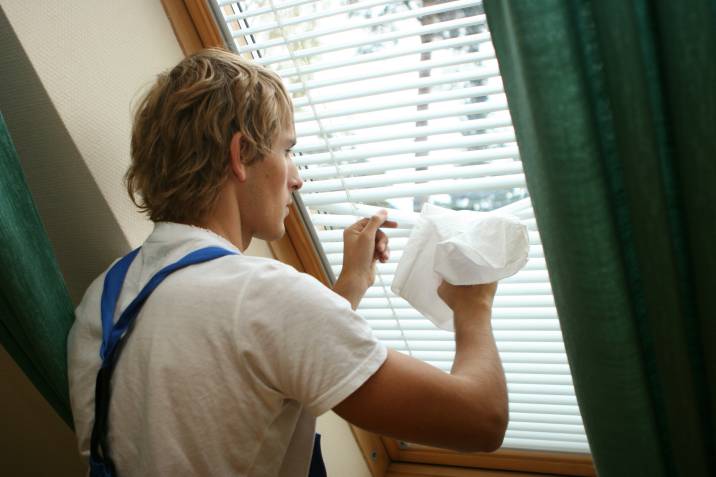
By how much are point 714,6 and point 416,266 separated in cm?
68

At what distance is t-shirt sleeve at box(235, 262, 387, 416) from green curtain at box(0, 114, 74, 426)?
460mm

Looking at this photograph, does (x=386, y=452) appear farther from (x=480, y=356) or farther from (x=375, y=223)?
(x=480, y=356)

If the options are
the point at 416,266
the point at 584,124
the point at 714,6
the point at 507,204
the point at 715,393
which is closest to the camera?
the point at 714,6

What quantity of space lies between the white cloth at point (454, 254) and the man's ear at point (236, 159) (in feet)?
1.22

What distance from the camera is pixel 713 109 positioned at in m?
Answer: 0.87

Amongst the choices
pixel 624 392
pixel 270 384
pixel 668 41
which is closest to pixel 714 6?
pixel 668 41

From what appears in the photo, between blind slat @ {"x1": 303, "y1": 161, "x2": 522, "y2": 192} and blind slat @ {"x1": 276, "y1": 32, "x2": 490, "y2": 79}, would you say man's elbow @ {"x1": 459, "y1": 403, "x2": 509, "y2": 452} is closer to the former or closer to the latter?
blind slat @ {"x1": 303, "y1": 161, "x2": 522, "y2": 192}

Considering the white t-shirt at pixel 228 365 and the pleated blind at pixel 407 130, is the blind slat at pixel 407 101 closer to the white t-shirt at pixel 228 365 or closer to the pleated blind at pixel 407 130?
the pleated blind at pixel 407 130

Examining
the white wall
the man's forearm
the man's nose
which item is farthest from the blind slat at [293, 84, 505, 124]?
the man's forearm

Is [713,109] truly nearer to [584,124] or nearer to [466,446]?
[584,124]

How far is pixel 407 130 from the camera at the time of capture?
147 centimetres

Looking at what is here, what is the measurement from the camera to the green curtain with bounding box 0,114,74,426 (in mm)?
1111

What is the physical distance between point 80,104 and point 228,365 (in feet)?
2.11

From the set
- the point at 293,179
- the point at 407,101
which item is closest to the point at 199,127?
the point at 293,179
